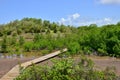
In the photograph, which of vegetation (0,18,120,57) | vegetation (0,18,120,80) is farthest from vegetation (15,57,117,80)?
vegetation (0,18,120,57)

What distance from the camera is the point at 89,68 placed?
6.92 meters

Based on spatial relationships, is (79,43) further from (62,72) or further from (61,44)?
(62,72)

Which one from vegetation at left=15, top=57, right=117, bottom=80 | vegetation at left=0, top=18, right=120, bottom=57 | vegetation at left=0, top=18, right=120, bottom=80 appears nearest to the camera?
vegetation at left=15, top=57, right=117, bottom=80

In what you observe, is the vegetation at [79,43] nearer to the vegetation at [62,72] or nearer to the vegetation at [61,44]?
the vegetation at [61,44]

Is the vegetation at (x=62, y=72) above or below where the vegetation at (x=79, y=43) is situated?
above

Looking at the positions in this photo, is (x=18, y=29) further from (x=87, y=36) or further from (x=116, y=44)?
(x=116, y=44)

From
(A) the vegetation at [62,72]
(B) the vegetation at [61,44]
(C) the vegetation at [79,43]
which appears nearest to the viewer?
(A) the vegetation at [62,72]

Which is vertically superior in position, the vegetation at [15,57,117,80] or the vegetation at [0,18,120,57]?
the vegetation at [15,57,117,80]

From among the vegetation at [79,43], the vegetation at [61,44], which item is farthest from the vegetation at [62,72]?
the vegetation at [79,43]

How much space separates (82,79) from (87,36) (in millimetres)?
13505

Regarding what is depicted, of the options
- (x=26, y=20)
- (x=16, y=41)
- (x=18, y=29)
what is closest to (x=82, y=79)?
(x=16, y=41)

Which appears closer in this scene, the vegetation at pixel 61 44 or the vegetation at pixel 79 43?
the vegetation at pixel 61 44

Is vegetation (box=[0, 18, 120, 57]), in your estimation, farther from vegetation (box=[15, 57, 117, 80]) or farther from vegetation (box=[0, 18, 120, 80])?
vegetation (box=[15, 57, 117, 80])

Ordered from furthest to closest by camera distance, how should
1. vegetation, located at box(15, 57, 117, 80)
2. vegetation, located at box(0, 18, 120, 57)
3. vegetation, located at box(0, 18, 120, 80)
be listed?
vegetation, located at box(0, 18, 120, 57)
vegetation, located at box(0, 18, 120, 80)
vegetation, located at box(15, 57, 117, 80)
